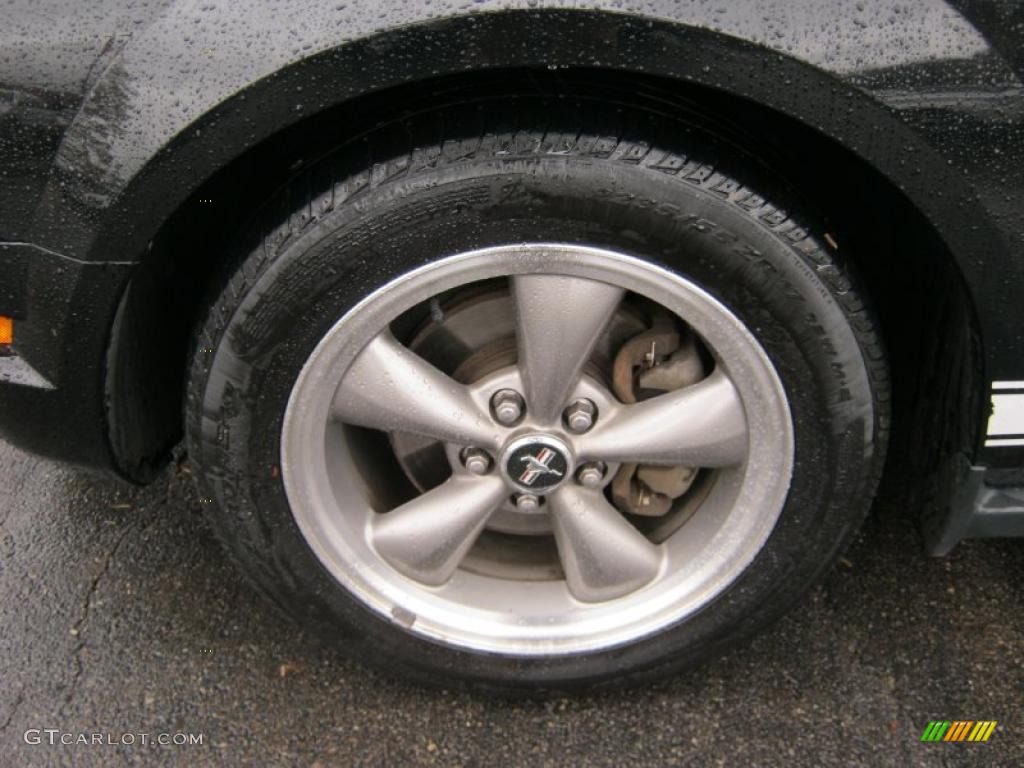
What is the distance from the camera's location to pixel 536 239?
4.67 ft

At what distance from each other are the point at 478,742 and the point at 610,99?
3.98ft

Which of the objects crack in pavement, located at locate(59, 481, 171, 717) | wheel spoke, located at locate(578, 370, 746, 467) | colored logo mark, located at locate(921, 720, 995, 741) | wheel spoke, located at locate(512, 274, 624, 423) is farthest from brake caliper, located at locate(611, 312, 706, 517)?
crack in pavement, located at locate(59, 481, 171, 717)

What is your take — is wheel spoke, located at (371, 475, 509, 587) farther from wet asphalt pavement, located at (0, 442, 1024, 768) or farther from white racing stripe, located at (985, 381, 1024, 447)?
white racing stripe, located at (985, 381, 1024, 447)

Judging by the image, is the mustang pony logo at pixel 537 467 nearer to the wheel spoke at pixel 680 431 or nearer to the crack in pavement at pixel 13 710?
the wheel spoke at pixel 680 431

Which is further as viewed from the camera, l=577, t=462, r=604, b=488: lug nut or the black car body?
l=577, t=462, r=604, b=488: lug nut

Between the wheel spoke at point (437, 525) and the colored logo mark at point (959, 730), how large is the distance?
0.95 m

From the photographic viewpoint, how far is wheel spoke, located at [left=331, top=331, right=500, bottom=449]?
5.10ft

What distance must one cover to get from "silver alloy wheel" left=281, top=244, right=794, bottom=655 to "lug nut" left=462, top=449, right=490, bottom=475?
0.06 feet

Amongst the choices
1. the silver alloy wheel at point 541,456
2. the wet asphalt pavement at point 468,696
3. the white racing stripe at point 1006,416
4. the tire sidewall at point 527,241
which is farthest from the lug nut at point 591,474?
the white racing stripe at point 1006,416

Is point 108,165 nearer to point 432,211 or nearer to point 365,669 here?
point 432,211

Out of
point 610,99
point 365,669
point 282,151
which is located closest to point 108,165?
point 282,151

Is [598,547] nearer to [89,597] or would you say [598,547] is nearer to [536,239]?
[536,239]

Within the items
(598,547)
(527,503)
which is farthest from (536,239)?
(598,547)

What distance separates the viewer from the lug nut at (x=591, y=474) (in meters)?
1.72
